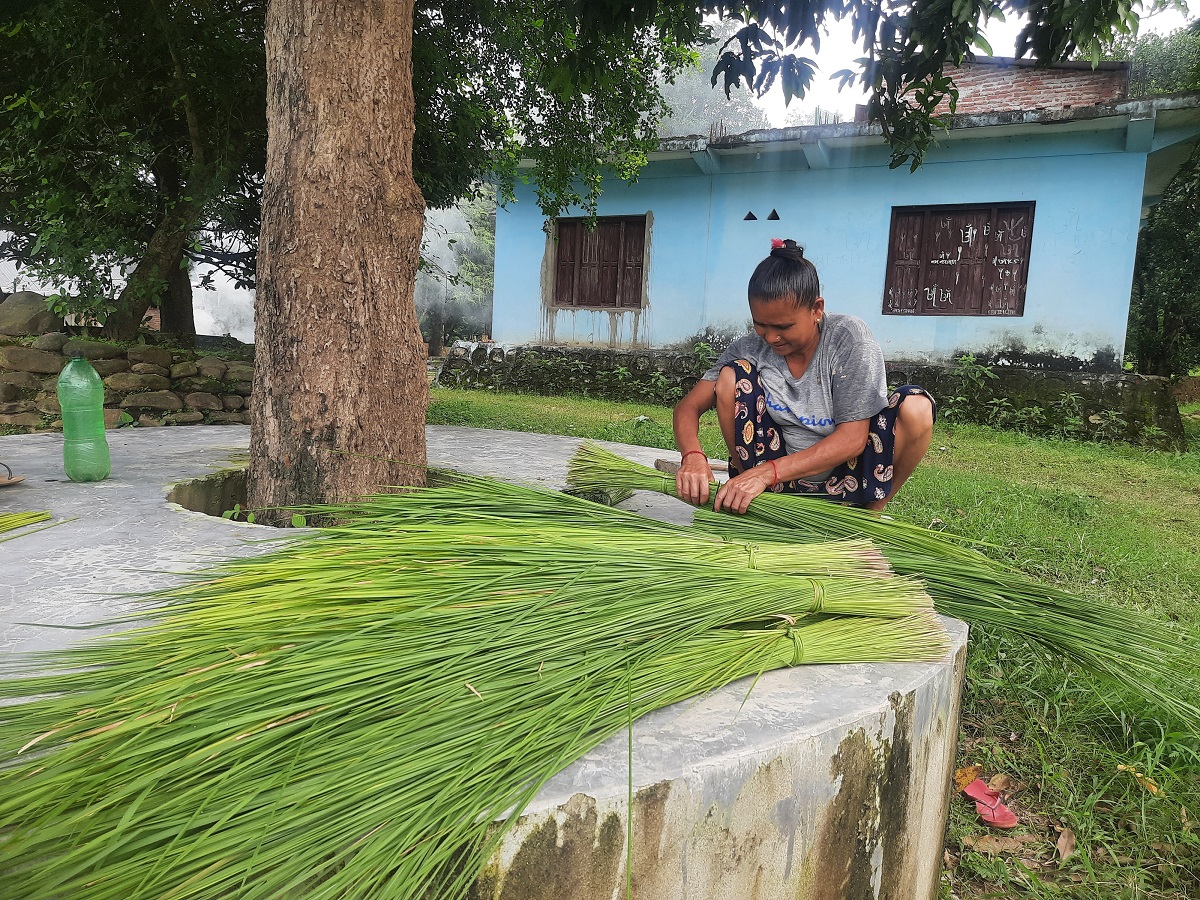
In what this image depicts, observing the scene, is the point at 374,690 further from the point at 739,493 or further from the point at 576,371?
the point at 576,371

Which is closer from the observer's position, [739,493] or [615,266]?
[739,493]

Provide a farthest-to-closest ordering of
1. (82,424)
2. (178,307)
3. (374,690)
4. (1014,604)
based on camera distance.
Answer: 1. (178,307)
2. (82,424)
3. (1014,604)
4. (374,690)

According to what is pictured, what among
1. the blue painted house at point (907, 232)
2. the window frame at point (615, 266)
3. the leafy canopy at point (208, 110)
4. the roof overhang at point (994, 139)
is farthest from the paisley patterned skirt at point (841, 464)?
the window frame at point (615, 266)

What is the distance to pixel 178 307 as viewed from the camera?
610 centimetres

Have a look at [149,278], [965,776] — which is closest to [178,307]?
[149,278]

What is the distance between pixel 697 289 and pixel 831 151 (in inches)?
77.7

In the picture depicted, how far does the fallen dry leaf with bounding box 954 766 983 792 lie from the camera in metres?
1.67

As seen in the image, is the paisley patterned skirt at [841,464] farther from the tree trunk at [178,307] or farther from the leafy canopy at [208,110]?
the tree trunk at [178,307]

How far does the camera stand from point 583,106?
5574 millimetres

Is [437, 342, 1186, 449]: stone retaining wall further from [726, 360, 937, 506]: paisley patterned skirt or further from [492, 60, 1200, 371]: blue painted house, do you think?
[726, 360, 937, 506]: paisley patterned skirt

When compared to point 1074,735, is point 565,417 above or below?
above

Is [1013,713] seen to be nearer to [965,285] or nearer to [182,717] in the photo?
[182,717]

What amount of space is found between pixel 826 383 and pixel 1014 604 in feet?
2.68

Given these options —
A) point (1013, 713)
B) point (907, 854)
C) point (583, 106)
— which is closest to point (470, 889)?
point (907, 854)
